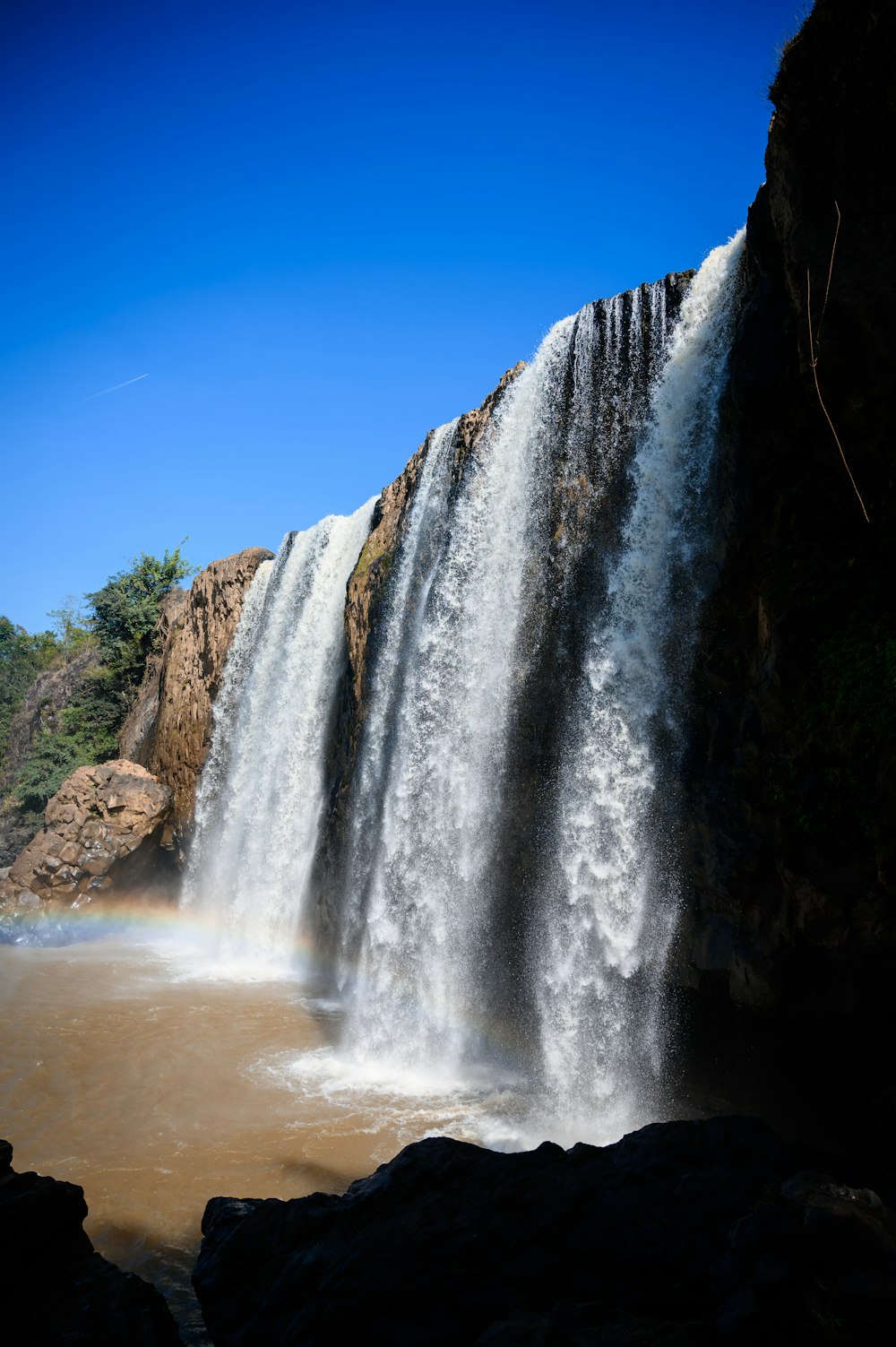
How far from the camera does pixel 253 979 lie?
1548 cm

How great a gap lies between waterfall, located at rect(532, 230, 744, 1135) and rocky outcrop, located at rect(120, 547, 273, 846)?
14988mm

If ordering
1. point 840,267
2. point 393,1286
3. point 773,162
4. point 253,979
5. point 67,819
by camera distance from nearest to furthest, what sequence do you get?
point 393,1286, point 840,267, point 773,162, point 253,979, point 67,819

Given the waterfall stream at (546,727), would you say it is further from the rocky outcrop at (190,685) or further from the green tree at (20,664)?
the green tree at (20,664)

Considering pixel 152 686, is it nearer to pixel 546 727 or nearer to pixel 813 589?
pixel 546 727

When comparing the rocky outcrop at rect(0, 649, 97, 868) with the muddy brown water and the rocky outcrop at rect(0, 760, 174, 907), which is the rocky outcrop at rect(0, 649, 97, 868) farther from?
the muddy brown water

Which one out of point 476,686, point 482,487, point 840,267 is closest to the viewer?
point 840,267

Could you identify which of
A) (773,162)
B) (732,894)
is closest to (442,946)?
(732,894)

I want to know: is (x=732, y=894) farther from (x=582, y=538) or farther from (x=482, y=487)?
(x=482, y=487)

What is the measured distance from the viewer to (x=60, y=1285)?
401 centimetres

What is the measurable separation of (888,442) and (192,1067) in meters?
10.6

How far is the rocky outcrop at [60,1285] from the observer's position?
12.3 feet

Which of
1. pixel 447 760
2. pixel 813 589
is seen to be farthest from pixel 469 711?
pixel 813 589

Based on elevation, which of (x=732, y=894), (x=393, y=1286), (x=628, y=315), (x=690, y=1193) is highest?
(x=628, y=315)

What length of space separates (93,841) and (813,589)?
62.1 feet
